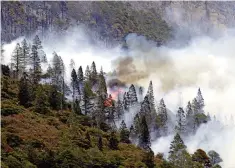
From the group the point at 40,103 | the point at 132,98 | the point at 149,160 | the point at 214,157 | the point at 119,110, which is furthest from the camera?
the point at 132,98

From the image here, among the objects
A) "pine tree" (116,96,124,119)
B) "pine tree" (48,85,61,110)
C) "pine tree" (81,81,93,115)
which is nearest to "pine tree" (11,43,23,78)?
"pine tree" (48,85,61,110)

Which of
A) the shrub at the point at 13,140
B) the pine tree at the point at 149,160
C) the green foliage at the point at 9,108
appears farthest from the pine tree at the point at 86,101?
the shrub at the point at 13,140

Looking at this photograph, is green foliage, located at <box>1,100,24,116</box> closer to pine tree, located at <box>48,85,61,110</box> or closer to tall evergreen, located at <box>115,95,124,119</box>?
pine tree, located at <box>48,85,61,110</box>

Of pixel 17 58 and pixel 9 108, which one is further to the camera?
pixel 17 58

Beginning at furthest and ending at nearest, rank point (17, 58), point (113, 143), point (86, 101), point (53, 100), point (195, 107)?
point (195, 107) < point (17, 58) < point (86, 101) < point (53, 100) < point (113, 143)

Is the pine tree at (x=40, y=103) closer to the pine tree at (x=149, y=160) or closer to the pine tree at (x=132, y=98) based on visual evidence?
the pine tree at (x=149, y=160)

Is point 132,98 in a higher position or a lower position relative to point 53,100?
higher

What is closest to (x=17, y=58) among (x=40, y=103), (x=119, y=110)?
(x=40, y=103)

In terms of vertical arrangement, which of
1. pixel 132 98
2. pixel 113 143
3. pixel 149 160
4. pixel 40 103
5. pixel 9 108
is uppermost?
pixel 132 98

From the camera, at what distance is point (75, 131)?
4488 inches

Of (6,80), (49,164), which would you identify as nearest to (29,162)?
(49,164)

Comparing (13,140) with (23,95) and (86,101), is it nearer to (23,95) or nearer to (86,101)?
(23,95)

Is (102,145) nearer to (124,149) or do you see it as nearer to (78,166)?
(124,149)

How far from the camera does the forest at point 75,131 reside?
89500 mm
